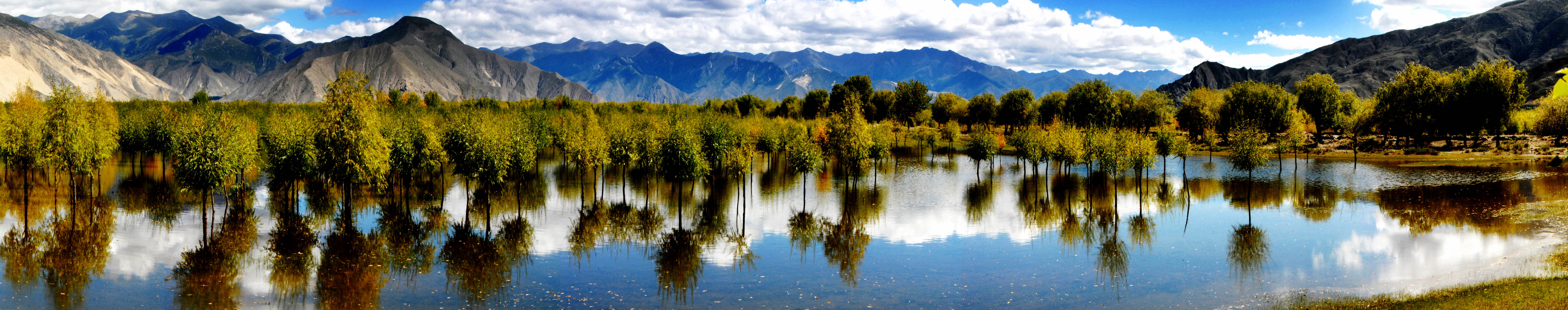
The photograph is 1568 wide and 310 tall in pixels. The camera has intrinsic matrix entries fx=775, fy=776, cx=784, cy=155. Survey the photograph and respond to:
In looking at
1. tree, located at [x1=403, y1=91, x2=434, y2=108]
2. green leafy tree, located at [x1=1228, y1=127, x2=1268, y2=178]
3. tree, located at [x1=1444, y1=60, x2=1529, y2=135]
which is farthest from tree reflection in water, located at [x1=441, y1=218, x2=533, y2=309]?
tree, located at [x1=1444, y1=60, x2=1529, y2=135]

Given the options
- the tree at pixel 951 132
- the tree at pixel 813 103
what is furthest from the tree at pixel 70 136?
the tree at pixel 813 103

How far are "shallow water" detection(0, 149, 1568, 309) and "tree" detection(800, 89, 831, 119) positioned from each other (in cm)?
9754

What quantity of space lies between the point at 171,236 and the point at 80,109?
12336 mm

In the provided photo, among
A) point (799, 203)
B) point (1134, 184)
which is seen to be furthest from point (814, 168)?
point (1134, 184)

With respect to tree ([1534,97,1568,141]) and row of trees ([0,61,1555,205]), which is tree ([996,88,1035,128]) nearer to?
row of trees ([0,61,1555,205])

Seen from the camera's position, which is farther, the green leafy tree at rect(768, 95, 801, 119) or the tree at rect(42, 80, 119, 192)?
the green leafy tree at rect(768, 95, 801, 119)

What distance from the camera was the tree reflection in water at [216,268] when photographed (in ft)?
97.2

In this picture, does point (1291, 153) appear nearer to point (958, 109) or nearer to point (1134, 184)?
point (1134, 184)

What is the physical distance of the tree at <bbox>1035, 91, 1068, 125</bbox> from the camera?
5404 inches

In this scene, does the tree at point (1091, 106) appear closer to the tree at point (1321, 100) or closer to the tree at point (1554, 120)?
the tree at point (1321, 100)

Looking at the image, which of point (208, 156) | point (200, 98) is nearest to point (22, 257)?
point (208, 156)

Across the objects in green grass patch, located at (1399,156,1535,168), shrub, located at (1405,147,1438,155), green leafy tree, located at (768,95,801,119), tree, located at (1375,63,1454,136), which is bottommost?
green grass patch, located at (1399,156,1535,168)

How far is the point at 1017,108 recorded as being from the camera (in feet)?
478

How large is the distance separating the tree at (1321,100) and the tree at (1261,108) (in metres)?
2.12
